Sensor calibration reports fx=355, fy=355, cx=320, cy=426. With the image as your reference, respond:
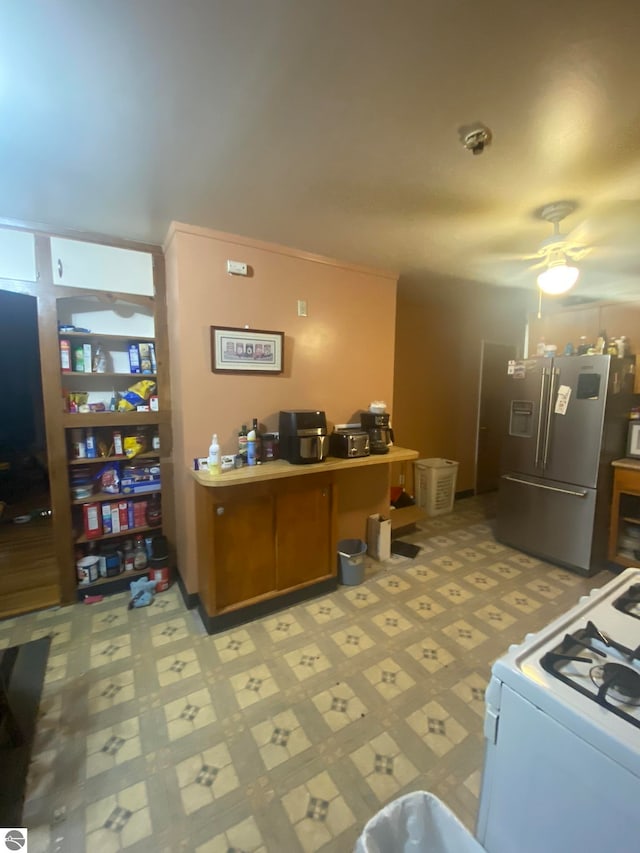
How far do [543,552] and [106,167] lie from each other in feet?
12.8

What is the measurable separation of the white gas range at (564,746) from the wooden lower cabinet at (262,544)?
160cm

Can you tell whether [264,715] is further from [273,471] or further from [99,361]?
[99,361]

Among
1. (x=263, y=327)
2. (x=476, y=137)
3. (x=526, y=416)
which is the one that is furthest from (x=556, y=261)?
(x=263, y=327)

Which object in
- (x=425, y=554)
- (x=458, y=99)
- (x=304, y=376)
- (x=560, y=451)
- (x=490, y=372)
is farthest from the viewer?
(x=490, y=372)

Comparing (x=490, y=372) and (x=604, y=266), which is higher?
(x=604, y=266)

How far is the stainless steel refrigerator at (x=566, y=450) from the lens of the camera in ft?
8.84

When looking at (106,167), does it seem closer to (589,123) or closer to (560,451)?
(589,123)

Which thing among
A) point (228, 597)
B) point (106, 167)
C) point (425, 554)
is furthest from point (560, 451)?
point (106, 167)

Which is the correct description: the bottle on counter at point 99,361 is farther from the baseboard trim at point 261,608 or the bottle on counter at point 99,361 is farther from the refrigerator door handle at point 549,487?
the refrigerator door handle at point 549,487

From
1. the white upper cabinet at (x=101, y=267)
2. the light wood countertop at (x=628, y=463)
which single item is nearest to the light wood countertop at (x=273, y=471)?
the white upper cabinet at (x=101, y=267)

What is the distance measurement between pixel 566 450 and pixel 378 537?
5.48 ft

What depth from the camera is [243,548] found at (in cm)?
220

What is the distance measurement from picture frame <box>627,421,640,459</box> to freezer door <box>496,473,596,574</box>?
A: 19.7 inches

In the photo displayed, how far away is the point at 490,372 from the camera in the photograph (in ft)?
15.5
